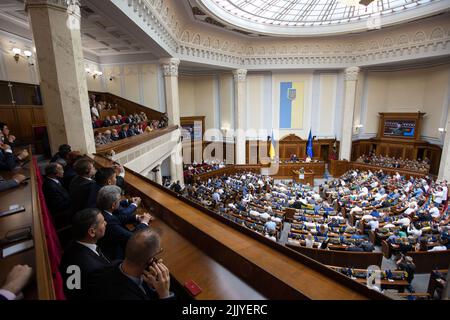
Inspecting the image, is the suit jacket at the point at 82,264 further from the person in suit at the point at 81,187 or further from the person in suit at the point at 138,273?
the person in suit at the point at 81,187

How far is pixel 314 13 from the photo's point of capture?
1176cm

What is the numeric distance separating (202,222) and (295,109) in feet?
47.9

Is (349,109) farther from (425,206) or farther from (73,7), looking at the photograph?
(73,7)

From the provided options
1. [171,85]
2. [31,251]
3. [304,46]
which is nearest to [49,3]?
[31,251]

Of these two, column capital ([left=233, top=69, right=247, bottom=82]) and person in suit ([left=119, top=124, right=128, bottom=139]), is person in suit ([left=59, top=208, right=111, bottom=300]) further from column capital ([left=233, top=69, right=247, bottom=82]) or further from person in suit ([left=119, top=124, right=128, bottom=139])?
column capital ([left=233, top=69, right=247, bottom=82])

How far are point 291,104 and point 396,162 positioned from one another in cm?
696

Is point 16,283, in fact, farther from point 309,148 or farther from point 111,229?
point 309,148

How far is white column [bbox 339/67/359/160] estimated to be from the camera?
13852mm

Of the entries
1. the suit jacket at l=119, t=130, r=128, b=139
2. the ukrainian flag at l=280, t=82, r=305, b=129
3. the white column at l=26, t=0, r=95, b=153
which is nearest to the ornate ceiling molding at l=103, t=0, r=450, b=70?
the ukrainian flag at l=280, t=82, r=305, b=129

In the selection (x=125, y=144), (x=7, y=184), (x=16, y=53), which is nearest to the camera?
(x=7, y=184)

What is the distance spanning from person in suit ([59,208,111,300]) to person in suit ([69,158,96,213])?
871 mm

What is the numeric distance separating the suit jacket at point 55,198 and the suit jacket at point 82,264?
4.07ft

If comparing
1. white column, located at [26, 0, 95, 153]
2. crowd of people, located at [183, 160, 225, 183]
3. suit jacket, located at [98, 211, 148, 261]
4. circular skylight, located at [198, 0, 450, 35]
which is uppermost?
circular skylight, located at [198, 0, 450, 35]
